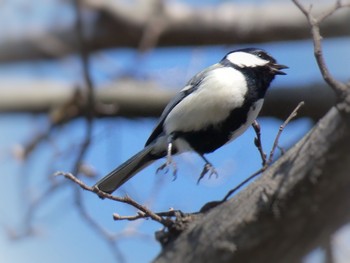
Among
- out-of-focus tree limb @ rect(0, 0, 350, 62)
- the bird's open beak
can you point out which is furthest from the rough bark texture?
out-of-focus tree limb @ rect(0, 0, 350, 62)

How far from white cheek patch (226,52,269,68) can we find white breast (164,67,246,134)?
0.32 feet

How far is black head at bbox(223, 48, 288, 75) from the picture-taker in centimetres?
238

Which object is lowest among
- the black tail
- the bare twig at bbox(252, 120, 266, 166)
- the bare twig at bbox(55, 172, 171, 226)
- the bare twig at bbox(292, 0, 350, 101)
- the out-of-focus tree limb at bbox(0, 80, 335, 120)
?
the out-of-focus tree limb at bbox(0, 80, 335, 120)

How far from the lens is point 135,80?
13.0 ft

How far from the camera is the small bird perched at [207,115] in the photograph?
218 centimetres

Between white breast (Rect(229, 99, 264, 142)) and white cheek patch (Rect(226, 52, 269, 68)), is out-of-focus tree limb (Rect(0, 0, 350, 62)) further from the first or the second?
white breast (Rect(229, 99, 264, 142))

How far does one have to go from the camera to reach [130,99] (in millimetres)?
3818

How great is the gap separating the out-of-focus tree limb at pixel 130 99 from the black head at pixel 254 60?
0.93 metres

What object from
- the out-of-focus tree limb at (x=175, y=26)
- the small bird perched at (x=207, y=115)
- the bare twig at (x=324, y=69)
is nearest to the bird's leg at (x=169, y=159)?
the small bird perched at (x=207, y=115)

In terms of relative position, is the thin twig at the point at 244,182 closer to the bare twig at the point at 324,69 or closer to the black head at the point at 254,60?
the bare twig at the point at 324,69

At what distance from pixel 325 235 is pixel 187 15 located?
3.28 m

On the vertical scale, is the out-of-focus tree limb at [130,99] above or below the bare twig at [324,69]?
below

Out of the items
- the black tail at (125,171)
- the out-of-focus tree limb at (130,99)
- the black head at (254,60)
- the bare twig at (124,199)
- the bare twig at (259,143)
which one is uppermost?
the black head at (254,60)

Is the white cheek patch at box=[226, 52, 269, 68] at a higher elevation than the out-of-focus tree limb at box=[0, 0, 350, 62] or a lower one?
higher
